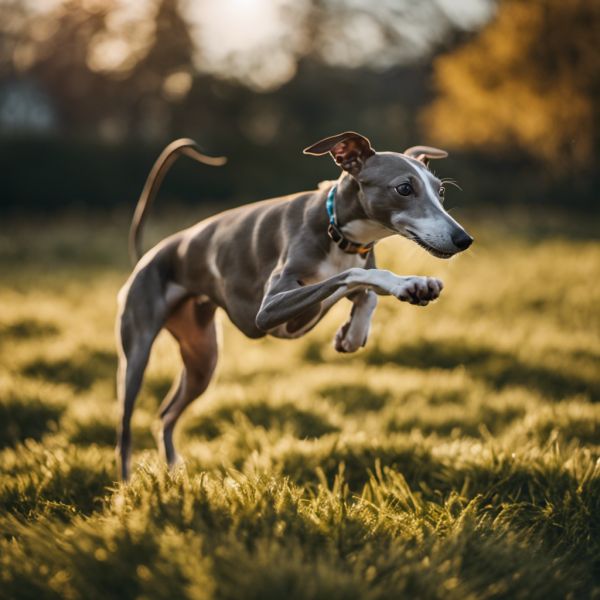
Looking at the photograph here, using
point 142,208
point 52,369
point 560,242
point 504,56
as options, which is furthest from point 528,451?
point 504,56

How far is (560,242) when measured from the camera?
35.0 ft

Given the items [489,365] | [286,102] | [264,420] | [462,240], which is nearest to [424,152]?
[462,240]

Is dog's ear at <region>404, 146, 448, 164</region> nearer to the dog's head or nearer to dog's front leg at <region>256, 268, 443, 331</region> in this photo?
the dog's head

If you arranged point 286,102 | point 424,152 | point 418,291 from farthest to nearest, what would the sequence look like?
point 286,102 < point 424,152 < point 418,291

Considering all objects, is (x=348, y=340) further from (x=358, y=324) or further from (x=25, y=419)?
(x=25, y=419)

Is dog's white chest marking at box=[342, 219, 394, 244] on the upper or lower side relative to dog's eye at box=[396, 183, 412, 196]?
lower

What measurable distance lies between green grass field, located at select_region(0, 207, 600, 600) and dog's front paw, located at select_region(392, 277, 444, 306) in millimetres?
904

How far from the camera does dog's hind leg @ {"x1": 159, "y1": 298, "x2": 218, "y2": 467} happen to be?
355 centimetres

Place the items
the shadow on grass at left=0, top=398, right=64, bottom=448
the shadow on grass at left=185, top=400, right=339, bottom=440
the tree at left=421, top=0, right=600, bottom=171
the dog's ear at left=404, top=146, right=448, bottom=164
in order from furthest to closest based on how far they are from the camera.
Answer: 1. the tree at left=421, top=0, right=600, bottom=171
2. the shadow on grass at left=0, top=398, right=64, bottom=448
3. the shadow on grass at left=185, top=400, right=339, bottom=440
4. the dog's ear at left=404, top=146, right=448, bottom=164

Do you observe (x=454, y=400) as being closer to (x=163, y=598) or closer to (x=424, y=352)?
(x=424, y=352)

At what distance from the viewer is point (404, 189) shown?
7.75ft

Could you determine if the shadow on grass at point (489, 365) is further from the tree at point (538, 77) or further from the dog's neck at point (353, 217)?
the tree at point (538, 77)

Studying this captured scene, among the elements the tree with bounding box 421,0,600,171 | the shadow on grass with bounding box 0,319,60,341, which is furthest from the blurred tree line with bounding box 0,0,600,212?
the shadow on grass with bounding box 0,319,60,341

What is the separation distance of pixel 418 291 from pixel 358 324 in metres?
0.57
